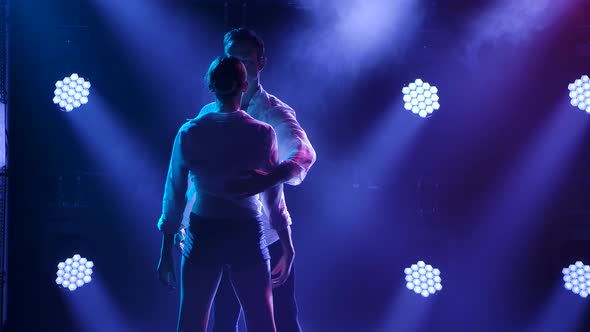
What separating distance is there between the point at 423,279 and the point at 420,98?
1512 millimetres

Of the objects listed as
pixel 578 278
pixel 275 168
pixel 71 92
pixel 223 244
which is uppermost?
pixel 275 168

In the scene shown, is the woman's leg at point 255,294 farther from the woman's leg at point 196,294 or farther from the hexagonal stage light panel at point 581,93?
the hexagonal stage light panel at point 581,93

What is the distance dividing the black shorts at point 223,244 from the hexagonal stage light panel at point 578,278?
301 cm

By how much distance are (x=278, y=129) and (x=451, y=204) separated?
6.42ft

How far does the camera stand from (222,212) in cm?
182

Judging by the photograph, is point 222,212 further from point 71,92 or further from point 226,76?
point 71,92

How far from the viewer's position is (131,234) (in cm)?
349

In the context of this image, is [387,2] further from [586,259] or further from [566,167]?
[586,259]

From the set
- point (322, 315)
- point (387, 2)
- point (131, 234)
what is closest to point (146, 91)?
point (131, 234)

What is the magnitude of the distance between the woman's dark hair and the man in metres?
0.29

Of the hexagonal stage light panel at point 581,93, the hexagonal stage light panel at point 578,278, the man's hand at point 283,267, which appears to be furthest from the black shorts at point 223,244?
the hexagonal stage light panel at point 581,93

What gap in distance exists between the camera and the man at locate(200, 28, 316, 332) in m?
1.85

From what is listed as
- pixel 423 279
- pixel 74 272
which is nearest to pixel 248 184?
pixel 423 279

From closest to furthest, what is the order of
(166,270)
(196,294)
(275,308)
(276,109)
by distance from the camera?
1. (196,294)
2. (166,270)
3. (276,109)
4. (275,308)
